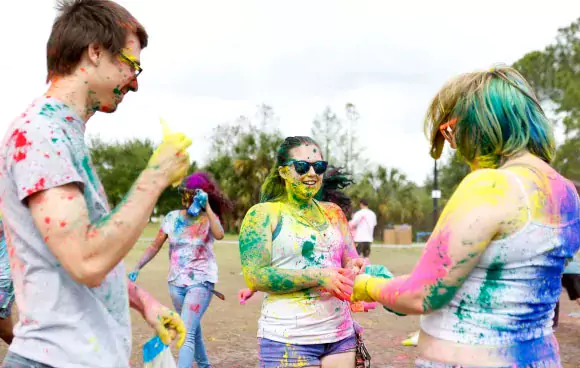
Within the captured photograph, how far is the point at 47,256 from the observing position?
5.82 ft

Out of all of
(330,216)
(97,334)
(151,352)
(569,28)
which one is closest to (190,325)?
(330,216)

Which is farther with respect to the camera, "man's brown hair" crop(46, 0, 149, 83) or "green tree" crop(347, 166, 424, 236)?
"green tree" crop(347, 166, 424, 236)

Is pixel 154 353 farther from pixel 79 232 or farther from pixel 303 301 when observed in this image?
pixel 303 301

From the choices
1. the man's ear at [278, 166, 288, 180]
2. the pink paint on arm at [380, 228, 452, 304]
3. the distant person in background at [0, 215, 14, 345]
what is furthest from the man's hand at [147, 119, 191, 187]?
the distant person in background at [0, 215, 14, 345]

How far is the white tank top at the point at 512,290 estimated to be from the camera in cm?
195

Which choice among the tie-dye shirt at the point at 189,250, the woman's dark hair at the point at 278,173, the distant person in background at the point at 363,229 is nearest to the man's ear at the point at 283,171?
the woman's dark hair at the point at 278,173

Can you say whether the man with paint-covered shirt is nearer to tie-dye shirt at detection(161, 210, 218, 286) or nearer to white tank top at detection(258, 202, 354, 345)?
white tank top at detection(258, 202, 354, 345)

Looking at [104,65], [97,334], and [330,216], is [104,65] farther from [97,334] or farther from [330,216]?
[330,216]

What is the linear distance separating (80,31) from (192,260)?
4161mm

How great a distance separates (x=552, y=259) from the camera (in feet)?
6.64

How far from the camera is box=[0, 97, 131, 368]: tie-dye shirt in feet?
5.66

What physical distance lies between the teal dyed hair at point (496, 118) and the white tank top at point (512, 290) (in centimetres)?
15

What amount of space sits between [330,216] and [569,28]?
125 feet

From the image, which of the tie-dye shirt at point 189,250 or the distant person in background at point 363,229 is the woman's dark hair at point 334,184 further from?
the distant person in background at point 363,229
